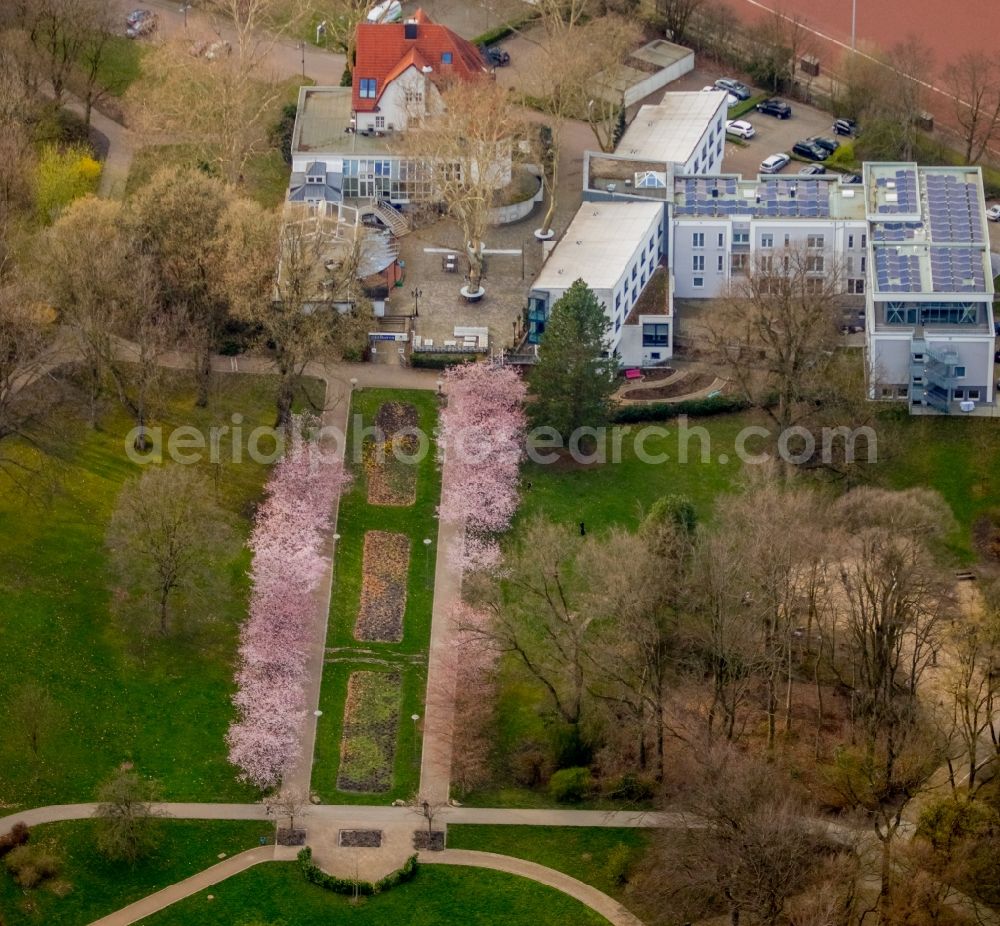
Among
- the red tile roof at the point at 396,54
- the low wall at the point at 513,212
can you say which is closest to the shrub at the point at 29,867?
the low wall at the point at 513,212

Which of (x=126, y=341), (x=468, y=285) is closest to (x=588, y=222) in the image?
(x=468, y=285)

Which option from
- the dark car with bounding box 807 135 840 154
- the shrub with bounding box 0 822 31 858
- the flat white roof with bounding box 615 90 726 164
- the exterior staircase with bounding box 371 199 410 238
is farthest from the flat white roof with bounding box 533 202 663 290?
the shrub with bounding box 0 822 31 858

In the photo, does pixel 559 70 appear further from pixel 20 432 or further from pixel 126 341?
pixel 20 432

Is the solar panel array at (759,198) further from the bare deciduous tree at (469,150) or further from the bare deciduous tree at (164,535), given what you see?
the bare deciduous tree at (164,535)

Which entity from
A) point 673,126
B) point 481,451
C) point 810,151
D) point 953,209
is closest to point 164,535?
point 481,451

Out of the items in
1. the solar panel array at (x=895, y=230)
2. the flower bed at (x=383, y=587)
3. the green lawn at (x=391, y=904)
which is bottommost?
the green lawn at (x=391, y=904)
